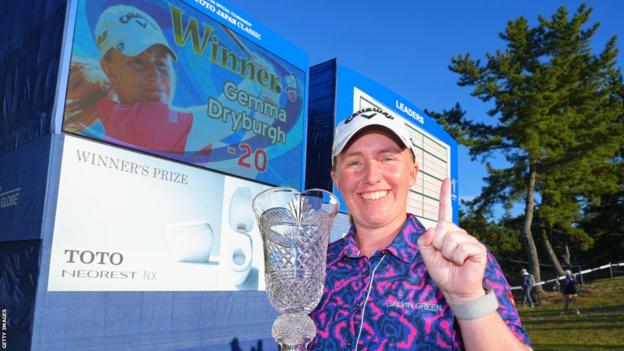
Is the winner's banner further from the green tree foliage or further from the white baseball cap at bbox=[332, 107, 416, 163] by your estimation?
the green tree foliage

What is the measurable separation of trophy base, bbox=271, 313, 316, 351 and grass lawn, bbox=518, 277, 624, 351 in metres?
8.85

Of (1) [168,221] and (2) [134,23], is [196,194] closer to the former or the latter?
(1) [168,221]

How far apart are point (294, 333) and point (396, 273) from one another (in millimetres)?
478

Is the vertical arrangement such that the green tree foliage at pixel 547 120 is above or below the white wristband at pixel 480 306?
above

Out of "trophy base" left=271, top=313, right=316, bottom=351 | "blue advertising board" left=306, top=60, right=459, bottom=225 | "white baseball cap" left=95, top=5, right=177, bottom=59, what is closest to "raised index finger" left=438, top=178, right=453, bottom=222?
"trophy base" left=271, top=313, right=316, bottom=351

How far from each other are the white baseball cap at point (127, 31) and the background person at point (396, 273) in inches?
85.3

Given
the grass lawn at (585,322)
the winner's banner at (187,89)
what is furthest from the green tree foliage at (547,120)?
the winner's banner at (187,89)

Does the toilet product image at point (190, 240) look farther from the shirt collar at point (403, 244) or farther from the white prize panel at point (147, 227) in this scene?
the shirt collar at point (403, 244)

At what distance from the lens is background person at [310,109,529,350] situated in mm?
1170

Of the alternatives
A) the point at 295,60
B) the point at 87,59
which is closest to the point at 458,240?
the point at 87,59

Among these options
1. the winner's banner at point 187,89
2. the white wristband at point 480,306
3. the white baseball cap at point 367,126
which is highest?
the winner's banner at point 187,89

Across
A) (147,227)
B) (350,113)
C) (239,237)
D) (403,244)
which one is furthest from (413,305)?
(350,113)

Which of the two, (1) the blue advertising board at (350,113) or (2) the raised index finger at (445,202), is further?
(1) the blue advertising board at (350,113)

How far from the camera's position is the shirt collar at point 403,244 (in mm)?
1576
